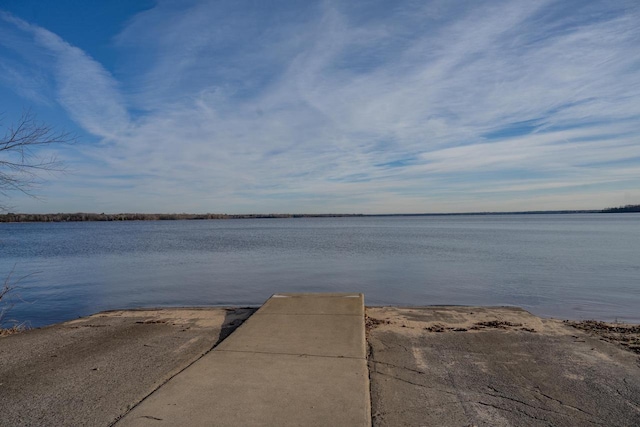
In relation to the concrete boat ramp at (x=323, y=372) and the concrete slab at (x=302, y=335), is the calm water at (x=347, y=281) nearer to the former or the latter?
the concrete boat ramp at (x=323, y=372)

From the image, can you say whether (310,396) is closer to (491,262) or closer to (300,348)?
(300,348)

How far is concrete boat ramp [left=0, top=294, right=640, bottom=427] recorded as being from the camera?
3.35 m

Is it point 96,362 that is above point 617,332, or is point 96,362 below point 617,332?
above

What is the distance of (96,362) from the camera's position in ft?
15.8

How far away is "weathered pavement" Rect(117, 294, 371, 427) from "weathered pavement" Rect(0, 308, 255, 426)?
41 cm

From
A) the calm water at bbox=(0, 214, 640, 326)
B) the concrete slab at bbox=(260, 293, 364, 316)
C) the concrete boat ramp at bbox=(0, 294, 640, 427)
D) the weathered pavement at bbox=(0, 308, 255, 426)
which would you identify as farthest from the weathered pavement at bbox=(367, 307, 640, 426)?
the calm water at bbox=(0, 214, 640, 326)

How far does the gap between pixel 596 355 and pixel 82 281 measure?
1631 cm

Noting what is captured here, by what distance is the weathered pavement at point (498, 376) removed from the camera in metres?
3.43

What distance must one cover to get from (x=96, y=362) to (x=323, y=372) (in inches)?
111

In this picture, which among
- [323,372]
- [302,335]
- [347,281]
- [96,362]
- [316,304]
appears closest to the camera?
[323,372]

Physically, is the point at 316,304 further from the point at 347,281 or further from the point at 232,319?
the point at 347,281

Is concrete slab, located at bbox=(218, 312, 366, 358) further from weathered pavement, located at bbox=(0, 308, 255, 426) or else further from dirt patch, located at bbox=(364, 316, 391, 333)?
weathered pavement, located at bbox=(0, 308, 255, 426)

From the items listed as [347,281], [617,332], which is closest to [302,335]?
[617,332]

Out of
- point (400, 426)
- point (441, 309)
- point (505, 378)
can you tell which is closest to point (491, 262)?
point (441, 309)
